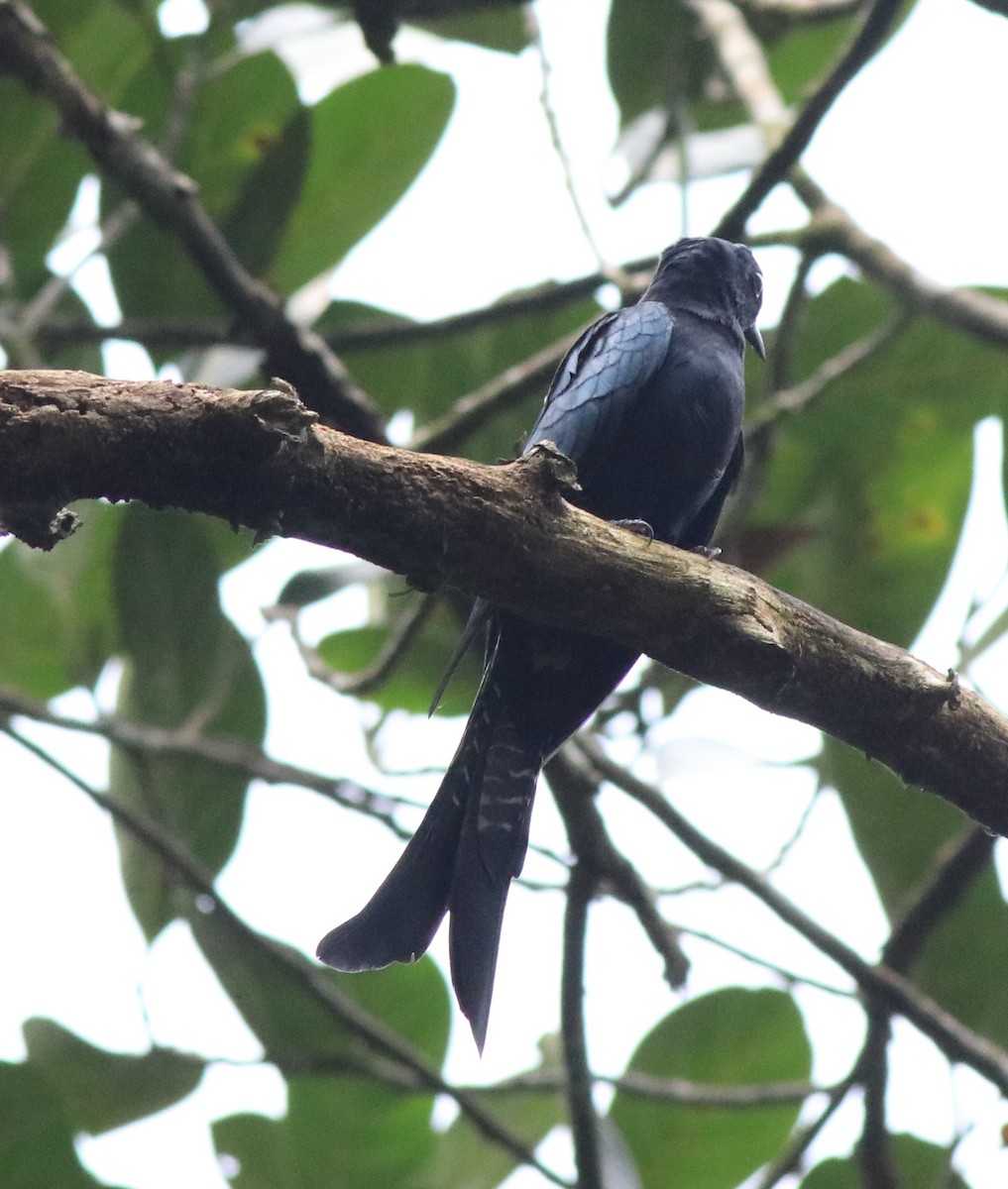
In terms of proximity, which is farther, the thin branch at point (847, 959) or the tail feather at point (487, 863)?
the thin branch at point (847, 959)

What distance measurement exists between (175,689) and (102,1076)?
1.02m

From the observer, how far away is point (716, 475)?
3.70 m

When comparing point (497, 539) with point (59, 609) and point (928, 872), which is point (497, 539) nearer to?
point (928, 872)

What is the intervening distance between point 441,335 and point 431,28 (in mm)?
1184

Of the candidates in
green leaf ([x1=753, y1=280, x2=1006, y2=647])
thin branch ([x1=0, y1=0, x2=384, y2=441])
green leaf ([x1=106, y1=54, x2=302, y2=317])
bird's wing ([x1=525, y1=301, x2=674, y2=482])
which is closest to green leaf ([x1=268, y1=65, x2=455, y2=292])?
green leaf ([x1=106, y1=54, x2=302, y2=317])

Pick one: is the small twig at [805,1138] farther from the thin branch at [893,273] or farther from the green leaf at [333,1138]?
the thin branch at [893,273]

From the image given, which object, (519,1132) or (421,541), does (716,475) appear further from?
(519,1132)

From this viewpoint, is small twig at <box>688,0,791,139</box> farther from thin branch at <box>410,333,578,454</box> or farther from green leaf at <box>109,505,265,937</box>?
green leaf at <box>109,505,265,937</box>

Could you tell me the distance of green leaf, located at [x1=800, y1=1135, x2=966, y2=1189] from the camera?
381 cm

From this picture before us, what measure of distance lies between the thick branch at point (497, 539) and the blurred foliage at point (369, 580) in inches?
52.7

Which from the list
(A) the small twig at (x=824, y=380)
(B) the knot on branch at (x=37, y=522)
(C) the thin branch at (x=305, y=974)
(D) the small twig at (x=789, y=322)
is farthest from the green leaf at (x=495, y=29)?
(B) the knot on branch at (x=37, y=522)

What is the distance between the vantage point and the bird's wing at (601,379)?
3475 mm

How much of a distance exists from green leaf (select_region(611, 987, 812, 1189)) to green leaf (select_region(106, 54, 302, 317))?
2.55m

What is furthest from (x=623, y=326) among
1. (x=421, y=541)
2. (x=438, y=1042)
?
(x=438, y=1042)
